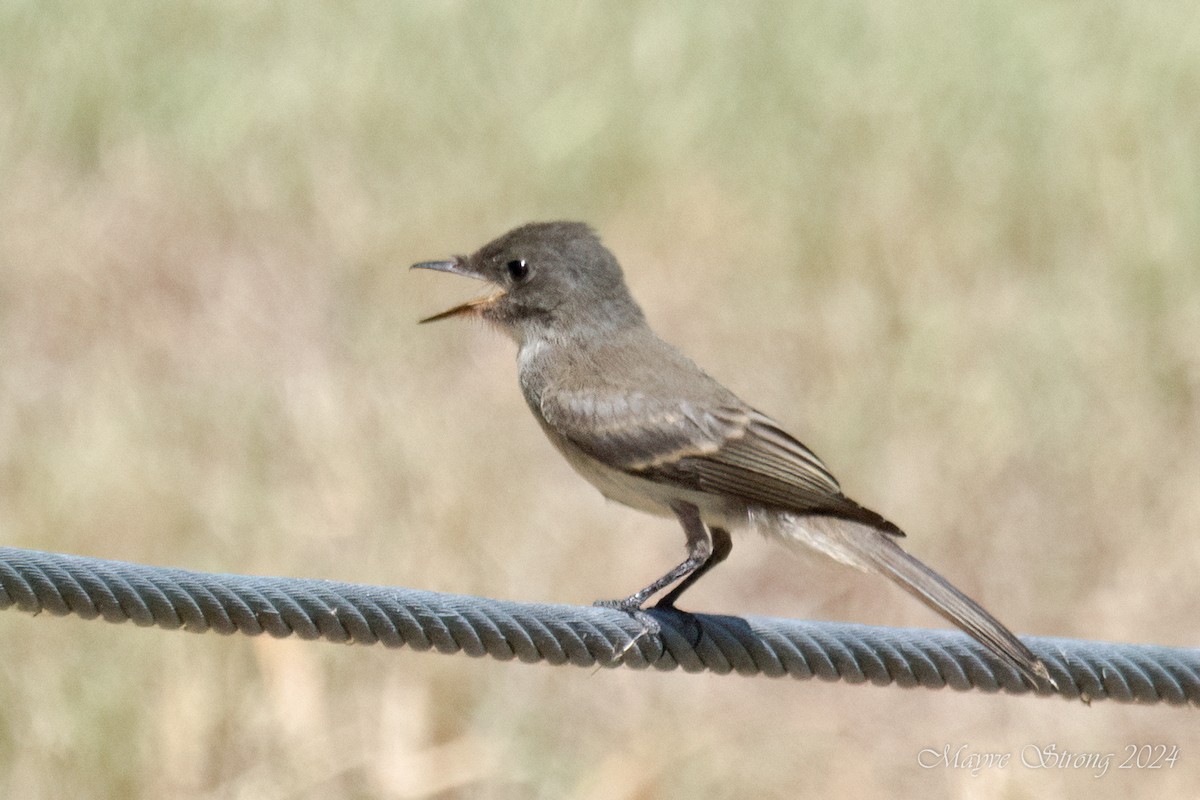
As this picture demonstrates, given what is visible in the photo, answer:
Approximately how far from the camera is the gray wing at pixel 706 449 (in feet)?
15.7

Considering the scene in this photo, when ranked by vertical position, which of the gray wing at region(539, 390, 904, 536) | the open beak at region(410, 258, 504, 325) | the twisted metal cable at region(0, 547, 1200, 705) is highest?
the open beak at region(410, 258, 504, 325)

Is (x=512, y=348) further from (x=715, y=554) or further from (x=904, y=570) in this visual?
(x=904, y=570)

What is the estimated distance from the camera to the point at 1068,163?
10.3 meters

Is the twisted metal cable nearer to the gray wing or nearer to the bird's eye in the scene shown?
the gray wing

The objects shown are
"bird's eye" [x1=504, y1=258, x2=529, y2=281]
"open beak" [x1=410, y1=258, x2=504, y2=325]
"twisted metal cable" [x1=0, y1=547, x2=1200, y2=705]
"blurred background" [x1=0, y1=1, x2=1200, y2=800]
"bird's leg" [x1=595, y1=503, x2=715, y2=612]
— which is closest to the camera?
"twisted metal cable" [x1=0, y1=547, x2=1200, y2=705]

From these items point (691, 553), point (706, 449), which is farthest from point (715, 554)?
point (706, 449)

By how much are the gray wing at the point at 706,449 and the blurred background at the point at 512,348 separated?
113 cm

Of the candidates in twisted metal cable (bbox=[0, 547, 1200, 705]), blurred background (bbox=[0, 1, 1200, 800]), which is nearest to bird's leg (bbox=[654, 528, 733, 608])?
twisted metal cable (bbox=[0, 547, 1200, 705])

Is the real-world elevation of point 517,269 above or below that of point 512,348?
above

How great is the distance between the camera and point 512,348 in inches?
367

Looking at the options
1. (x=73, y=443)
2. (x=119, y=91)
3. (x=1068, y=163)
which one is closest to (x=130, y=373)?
(x=73, y=443)

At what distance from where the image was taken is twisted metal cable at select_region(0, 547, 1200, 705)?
333 cm

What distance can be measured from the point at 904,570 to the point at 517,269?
1867 mm

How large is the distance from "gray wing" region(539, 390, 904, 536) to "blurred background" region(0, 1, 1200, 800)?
1.13 m
